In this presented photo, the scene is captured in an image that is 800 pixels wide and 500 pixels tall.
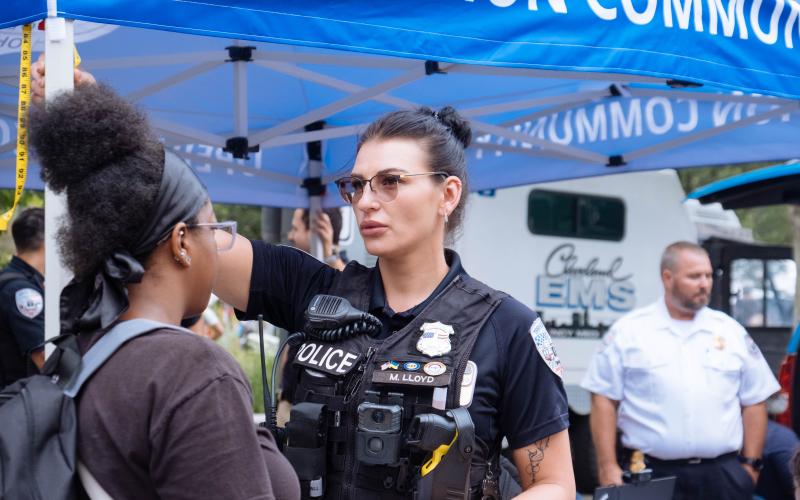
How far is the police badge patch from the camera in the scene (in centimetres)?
220

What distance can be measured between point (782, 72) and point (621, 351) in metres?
1.92

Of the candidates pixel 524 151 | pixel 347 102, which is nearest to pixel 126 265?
pixel 347 102

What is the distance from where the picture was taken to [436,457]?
6.87 ft

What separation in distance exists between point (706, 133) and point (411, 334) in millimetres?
3051

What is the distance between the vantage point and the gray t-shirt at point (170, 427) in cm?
138

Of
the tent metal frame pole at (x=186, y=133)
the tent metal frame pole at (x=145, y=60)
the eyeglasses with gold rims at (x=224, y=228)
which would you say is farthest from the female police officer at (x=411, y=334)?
the tent metal frame pole at (x=186, y=133)

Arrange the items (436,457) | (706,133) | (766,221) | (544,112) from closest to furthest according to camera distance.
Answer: (436,457)
(706,133)
(544,112)
(766,221)

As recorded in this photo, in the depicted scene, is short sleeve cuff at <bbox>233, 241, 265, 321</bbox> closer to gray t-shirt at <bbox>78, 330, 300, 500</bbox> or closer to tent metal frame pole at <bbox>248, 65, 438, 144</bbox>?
gray t-shirt at <bbox>78, 330, 300, 500</bbox>

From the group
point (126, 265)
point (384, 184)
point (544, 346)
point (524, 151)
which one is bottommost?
point (544, 346)

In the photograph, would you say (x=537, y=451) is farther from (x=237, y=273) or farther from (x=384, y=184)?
(x=237, y=273)

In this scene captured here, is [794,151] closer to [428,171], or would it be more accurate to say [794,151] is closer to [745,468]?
[745,468]

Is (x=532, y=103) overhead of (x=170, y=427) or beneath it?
overhead

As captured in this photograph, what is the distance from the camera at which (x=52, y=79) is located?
219 cm

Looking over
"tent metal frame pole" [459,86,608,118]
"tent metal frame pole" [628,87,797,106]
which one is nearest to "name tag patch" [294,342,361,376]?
"tent metal frame pole" [459,86,608,118]
